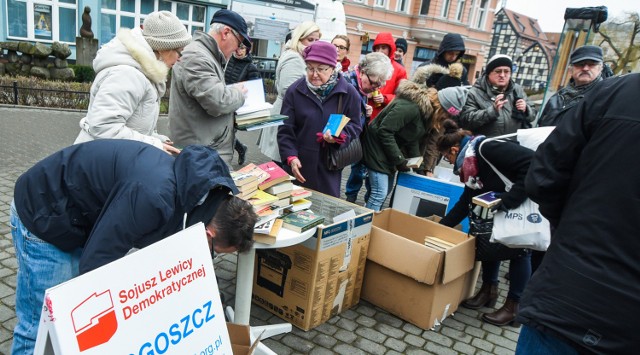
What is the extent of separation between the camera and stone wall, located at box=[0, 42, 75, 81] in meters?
10.5

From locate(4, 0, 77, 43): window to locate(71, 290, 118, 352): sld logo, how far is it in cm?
1512

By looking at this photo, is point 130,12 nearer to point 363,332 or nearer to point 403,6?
point 363,332

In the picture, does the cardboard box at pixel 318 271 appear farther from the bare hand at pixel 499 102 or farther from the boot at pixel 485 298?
the bare hand at pixel 499 102

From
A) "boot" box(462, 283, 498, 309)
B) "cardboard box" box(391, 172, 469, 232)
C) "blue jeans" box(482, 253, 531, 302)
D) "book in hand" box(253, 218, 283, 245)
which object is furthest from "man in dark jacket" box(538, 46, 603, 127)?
"book in hand" box(253, 218, 283, 245)

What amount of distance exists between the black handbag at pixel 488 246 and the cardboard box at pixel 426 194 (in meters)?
1.10

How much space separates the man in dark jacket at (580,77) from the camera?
3.82m

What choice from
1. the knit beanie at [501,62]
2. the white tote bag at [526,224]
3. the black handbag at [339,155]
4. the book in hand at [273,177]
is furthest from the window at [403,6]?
the book in hand at [273,177]

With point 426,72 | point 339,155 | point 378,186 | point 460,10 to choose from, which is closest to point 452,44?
point 426,72

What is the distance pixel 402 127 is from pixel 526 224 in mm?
1421

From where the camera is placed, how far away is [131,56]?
2.32m

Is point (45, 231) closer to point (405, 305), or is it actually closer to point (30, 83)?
point (405, 305)

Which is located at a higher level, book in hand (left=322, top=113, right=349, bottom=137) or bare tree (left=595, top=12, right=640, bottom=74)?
bare tree (left=595, top=12, right=640, bottom=74)

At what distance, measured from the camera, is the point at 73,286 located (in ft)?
3.94

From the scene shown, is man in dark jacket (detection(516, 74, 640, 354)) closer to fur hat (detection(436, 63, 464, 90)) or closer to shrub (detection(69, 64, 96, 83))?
fur hat (detection(436, 63, 464, 90))
